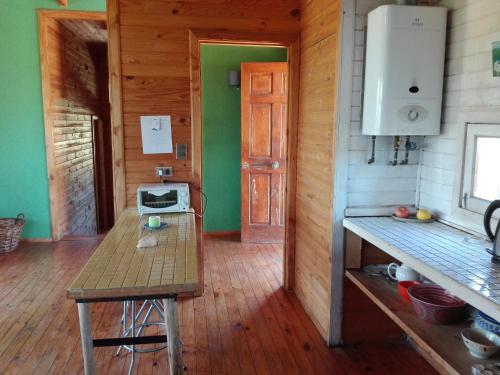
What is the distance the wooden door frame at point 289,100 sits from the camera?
3.09m

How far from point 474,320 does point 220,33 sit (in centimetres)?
242

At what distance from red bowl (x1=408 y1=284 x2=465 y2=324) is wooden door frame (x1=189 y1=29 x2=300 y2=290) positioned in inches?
58.0

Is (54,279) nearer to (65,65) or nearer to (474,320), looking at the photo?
(65,65)

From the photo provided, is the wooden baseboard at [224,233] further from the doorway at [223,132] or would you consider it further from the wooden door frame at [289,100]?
the wooden door frame at [289,100]

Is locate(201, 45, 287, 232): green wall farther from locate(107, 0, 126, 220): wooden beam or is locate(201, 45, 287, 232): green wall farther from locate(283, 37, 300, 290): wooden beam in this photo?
locate(107, 0, 126, 220): wooden beam

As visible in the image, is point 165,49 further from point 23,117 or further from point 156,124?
point 23,117

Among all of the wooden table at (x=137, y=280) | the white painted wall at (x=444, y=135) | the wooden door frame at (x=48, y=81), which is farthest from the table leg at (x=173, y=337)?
the wooden door frame at (x=48, y=81)

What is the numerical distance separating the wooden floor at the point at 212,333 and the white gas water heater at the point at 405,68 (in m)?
1.37

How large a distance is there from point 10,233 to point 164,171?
2.22 m

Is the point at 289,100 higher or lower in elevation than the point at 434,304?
higher

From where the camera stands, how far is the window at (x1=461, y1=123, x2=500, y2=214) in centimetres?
193

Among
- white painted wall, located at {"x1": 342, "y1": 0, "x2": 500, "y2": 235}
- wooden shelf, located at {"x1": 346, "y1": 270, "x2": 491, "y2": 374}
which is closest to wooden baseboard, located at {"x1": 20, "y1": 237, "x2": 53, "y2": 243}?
white painted wall, located at {"x1": 342, "y1": 0, "x2": 500, "y2": 235}

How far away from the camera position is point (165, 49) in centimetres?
305

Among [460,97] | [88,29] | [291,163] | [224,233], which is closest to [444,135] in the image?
[460,97]
